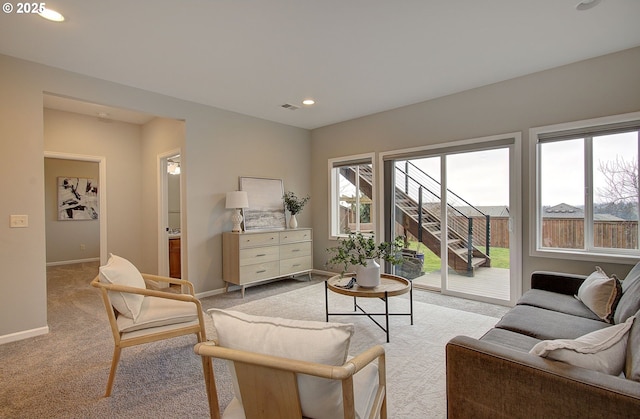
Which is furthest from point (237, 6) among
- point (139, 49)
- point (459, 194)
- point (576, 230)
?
point (576, 230)

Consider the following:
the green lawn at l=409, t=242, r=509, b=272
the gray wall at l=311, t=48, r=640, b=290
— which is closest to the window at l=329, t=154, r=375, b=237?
the gray wall at l=311, t=48, r=640, b=290

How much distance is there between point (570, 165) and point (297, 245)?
3716 mm

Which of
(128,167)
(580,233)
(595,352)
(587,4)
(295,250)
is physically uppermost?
(587,4)

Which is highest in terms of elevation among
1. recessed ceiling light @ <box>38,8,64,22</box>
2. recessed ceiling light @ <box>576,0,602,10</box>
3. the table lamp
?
recessed ceiling light @ <box>38,8,64,22</box>

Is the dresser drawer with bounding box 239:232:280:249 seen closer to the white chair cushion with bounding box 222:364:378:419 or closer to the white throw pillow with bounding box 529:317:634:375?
the white chair cushion with bounding box 222:364:378:419

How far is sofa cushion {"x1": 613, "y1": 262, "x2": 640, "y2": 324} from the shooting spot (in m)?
1.81

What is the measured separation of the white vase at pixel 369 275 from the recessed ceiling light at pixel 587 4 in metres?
2.56

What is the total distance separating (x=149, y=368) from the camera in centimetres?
234

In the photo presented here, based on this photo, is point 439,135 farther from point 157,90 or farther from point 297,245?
point 157,90

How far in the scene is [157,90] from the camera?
377 cm

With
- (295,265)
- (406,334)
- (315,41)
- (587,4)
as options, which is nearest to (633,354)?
(406,334)

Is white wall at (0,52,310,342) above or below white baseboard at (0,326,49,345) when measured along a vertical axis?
above

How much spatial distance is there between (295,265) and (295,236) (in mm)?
475

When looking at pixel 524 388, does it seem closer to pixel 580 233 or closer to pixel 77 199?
pixel 580 233
